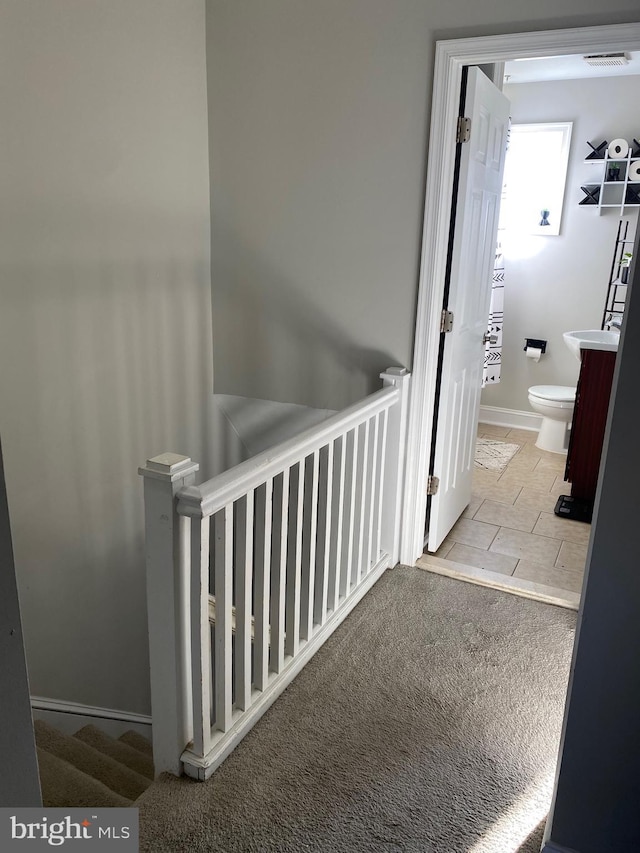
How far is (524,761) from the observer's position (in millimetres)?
1874

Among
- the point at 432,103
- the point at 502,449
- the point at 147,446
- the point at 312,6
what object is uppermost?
the point at 312,6

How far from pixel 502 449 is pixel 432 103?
2945 millimetres

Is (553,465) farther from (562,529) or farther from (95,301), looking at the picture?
(95,301)

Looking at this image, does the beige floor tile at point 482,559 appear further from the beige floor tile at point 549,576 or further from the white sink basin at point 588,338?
the white sink basin at point 588,338

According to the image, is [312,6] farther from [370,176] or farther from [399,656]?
[399,656]

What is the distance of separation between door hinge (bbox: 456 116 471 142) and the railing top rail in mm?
1046

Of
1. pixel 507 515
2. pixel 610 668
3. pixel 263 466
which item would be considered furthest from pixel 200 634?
pixel 507 515

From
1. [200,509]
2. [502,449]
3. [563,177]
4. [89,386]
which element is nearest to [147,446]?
[89,386]

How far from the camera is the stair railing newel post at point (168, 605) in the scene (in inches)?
63.6

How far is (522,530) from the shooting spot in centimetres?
354

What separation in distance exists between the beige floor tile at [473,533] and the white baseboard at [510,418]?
2005mm

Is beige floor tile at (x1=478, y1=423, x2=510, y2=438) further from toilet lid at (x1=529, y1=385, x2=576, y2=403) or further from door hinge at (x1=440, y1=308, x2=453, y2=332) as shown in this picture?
door hinge at (x1=440, y1=308, x2=453, y2=332)

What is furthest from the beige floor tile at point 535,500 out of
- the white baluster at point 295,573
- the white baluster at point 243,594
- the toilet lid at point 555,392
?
the white baluster at point 243,594

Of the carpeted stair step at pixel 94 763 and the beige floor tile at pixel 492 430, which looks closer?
the carpeted stair step at pixel 94 763
